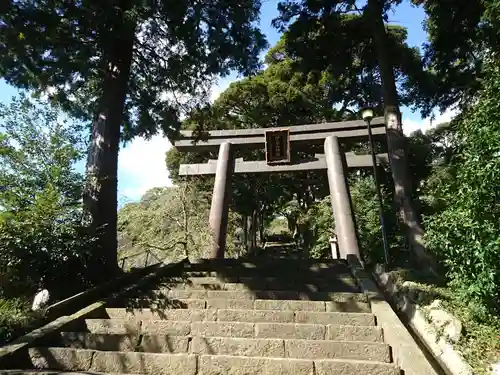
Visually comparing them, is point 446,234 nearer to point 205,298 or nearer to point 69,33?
point 205,298

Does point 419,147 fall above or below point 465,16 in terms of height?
below

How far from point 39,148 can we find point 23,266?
6.60 metres

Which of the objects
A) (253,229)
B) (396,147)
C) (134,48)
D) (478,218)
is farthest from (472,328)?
(253,229)

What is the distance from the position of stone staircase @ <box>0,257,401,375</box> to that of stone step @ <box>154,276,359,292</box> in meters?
0.02

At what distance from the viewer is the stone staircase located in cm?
295

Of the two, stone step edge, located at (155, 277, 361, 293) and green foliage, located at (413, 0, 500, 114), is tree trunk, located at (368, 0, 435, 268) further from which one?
stone step edge, located at (155, 277, 361, 293)

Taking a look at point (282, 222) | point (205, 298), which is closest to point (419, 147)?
point (205, 298)

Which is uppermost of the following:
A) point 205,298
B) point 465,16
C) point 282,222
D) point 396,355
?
point 465,16

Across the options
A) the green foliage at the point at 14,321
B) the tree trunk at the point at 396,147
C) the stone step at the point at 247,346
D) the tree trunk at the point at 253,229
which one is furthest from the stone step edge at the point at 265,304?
the tree trunk at the point at 253,229

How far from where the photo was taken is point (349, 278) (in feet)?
18.3

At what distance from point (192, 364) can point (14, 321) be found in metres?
2.27

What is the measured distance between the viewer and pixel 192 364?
2.96m

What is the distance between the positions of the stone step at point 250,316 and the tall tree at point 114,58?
1.73m

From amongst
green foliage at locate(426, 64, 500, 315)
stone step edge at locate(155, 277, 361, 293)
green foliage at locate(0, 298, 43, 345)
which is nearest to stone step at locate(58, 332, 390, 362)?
green foliage at locate(0, 298, 43, 345)
